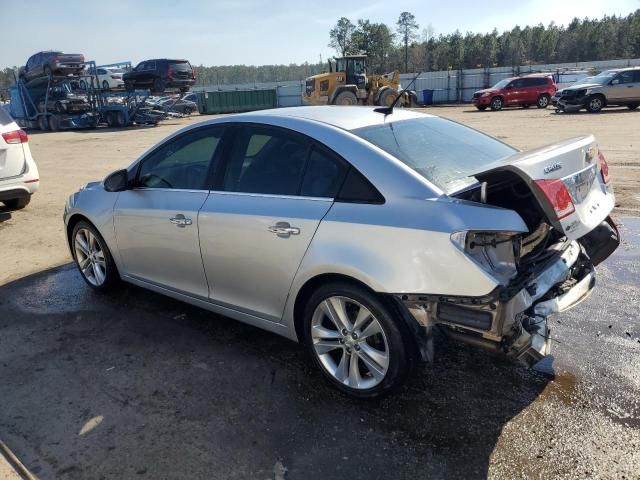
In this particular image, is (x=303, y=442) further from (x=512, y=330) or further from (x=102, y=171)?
(x=102, y=171)

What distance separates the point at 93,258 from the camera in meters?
4.77

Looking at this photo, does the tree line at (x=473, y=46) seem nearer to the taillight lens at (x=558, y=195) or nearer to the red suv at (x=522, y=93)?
the red suv at (x=522, y=93)

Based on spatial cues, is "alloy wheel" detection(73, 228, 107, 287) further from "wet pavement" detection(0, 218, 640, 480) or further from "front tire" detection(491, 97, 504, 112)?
"front tire" detection(491, 97, 504, 112)

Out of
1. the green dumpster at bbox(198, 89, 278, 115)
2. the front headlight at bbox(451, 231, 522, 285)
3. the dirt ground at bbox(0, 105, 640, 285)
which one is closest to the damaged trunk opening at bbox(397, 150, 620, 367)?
the front headlight at bbox(451, 231, 522, 285)

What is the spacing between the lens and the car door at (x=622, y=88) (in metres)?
22.0

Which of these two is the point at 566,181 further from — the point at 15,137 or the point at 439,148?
the point at 15,137

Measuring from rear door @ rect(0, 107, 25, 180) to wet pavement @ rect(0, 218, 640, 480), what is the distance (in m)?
3.91

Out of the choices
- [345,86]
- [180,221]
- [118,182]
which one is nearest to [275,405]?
[180,221]

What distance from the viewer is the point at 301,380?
127 inches

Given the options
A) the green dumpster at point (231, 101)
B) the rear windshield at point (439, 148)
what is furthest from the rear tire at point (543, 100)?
the rear windshield at point (439, 148)

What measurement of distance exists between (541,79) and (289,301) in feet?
96.1

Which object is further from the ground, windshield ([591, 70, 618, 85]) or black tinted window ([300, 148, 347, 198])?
black tinted window ([300, 148, 347, 198])

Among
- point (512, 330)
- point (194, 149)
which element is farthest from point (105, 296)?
point (512, 330)

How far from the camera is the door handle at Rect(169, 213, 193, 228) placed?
3.62 metres
